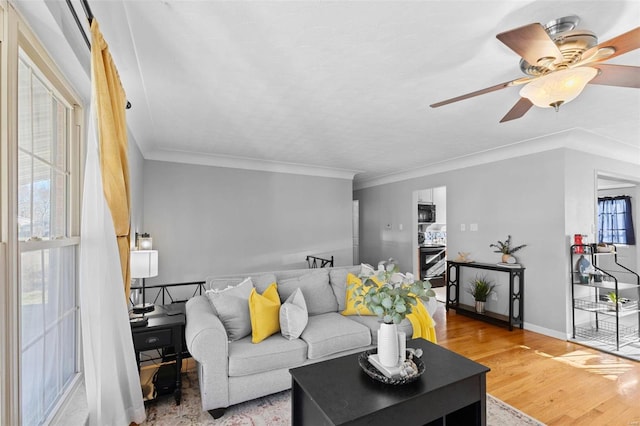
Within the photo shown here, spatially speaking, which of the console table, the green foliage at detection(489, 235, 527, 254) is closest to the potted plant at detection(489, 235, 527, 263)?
the green foliage at detection(489, 235, 527, 254)

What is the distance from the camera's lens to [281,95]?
2.66 metres

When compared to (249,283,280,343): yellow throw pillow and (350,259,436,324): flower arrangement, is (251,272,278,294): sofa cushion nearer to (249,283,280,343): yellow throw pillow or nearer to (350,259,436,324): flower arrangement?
(249,283,280,343): yellow throw pillow

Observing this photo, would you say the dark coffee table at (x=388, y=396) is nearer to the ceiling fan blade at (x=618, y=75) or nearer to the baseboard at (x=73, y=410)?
the baseboard at (x=73, y=410)

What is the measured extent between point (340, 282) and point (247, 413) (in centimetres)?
148

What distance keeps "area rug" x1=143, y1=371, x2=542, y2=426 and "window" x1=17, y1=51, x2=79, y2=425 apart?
708 mm

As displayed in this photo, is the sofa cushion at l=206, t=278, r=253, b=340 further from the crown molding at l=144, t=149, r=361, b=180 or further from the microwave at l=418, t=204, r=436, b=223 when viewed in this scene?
the microwave at l=418, t=204, r=436, b=223

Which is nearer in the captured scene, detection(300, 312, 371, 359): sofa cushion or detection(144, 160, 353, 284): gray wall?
detection(300, 312, 371, 359): sofa cushion

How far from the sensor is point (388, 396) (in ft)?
5.03

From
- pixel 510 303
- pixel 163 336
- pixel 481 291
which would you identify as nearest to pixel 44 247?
pixel 163 336

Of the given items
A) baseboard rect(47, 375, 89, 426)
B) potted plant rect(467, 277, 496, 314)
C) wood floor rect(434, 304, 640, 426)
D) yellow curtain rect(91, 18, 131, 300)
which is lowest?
wood floor rect(434, 304, 640, 426)

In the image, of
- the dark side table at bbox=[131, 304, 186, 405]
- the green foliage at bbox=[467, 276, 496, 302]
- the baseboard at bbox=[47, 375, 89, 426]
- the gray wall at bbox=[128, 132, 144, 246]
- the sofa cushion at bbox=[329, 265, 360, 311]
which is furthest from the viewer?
the green foliage at bbox=[467, 276, 496, 302]

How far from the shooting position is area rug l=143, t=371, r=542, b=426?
217 cm

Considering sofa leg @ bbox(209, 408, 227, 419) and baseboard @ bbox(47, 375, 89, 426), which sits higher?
baseboard @ bbox(47, 375, 89, 426)

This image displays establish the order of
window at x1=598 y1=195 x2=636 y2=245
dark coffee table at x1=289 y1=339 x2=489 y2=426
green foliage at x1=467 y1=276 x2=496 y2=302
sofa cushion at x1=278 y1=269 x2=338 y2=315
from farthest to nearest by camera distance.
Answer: window at x1=598 y1=195 x2=636 y2=245, green foliage at x1=467 y1=276 x2=496 y2=302, sofa cushion at x1=278 y1=269 x2=338 y2=315, dark coffee table at x1=289 y1=339 x2=489 y2=426
